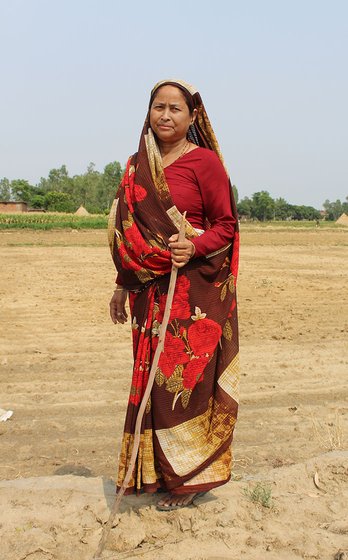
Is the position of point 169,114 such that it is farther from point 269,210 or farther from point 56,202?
point 269,210

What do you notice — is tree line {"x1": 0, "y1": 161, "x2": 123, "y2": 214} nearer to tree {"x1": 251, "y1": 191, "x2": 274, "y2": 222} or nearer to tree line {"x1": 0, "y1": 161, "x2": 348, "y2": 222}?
tree line {"x1": 0, "y1": 161, "x2": 348, "y2": 222}

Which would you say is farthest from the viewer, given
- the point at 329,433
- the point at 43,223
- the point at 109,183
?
the point at 109,183

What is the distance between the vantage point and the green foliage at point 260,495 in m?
2.91

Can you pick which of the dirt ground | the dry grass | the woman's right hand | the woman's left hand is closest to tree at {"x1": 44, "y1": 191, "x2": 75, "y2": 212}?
the dirt ground

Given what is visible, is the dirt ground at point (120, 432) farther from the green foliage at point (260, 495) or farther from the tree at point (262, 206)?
the tree at point (262, 206)

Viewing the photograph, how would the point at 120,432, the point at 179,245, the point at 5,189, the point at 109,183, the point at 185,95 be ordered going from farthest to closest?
the point at 5,189 < the point at 109,183 < the point at 120,432 < the point at 185,95 < the point at 179,245

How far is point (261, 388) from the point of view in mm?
5312

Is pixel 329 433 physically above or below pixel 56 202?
below

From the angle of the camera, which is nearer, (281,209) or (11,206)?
(11,206)

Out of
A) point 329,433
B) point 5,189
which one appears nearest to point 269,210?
point 5,189

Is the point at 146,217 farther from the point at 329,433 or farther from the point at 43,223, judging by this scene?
the point at 43,223

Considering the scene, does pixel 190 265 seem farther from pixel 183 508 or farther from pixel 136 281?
pixel 183 508

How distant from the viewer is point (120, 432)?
4.34 meters

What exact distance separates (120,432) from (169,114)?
2.60 meters
